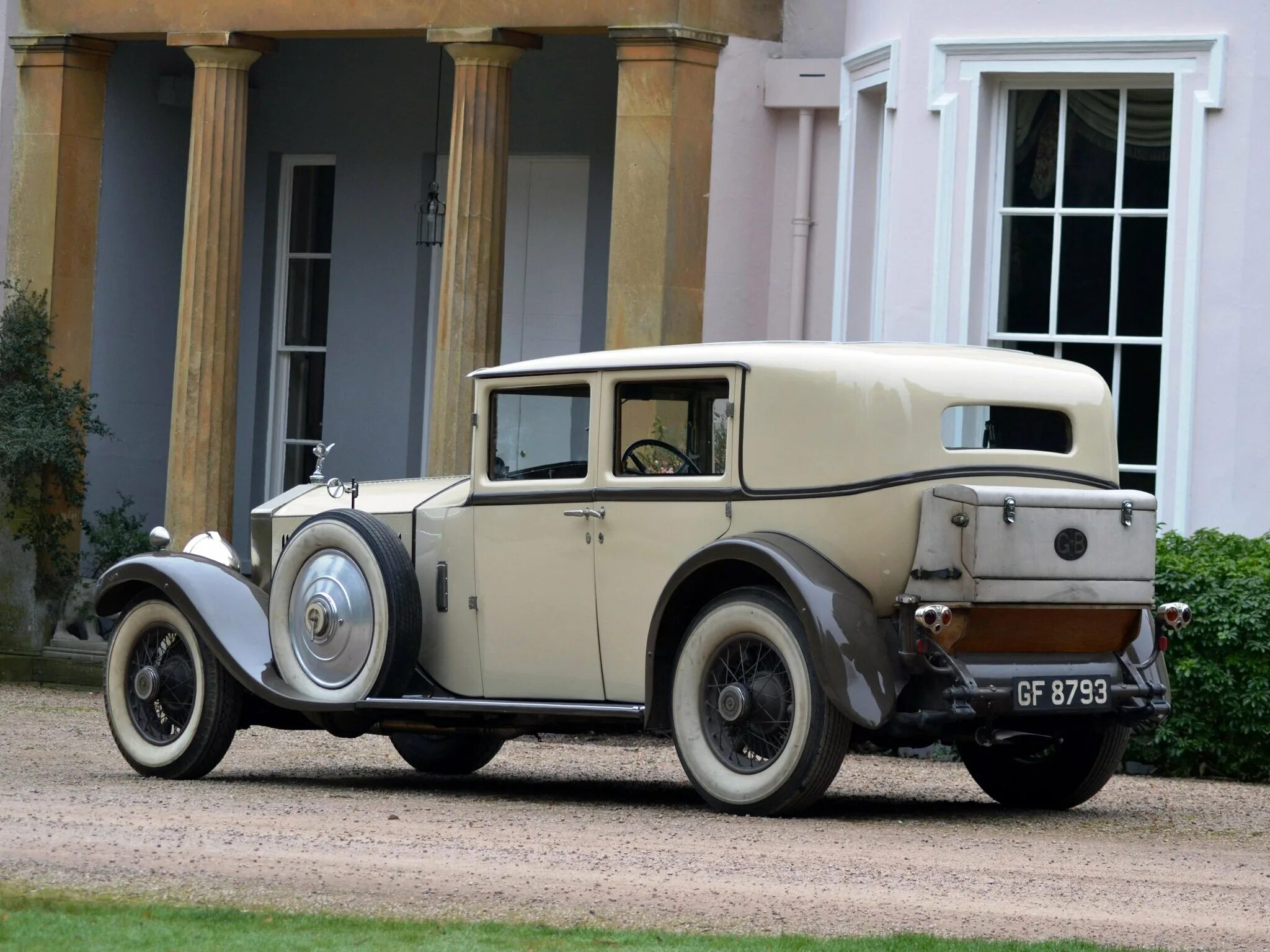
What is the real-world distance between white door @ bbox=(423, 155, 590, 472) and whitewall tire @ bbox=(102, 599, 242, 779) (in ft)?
23.1

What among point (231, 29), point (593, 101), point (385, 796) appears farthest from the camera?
point (593, 101)

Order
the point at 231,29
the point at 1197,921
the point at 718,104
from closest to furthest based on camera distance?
1. the point at 1197,921
2. the point at 718,104
3. the point at 231,29

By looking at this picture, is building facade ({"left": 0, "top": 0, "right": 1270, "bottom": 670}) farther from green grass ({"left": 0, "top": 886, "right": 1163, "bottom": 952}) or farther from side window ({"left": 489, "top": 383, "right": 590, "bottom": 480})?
green grass ({"left": 0, "top": 886, "right": 1163, "bottom": 952})

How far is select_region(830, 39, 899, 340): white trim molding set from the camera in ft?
41.3

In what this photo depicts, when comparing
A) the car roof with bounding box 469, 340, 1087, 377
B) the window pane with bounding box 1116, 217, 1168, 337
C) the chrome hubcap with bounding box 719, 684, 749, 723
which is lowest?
the chrome hubcap with bounding box 719, 684, 749, 723

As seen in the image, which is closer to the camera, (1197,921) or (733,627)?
(1197,921)

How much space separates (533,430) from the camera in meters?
8.60

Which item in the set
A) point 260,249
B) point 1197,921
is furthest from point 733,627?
point 260,249

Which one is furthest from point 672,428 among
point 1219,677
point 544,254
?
point 544,254

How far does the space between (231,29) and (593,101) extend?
2.88m

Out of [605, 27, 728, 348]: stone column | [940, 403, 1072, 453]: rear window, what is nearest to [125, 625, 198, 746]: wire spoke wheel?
[940, 403, 1072, 453]: rear window

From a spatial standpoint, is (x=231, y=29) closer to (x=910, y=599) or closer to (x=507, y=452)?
(x=507, y=452)

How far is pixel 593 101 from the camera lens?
16.1m

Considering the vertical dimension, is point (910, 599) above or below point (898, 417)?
below
